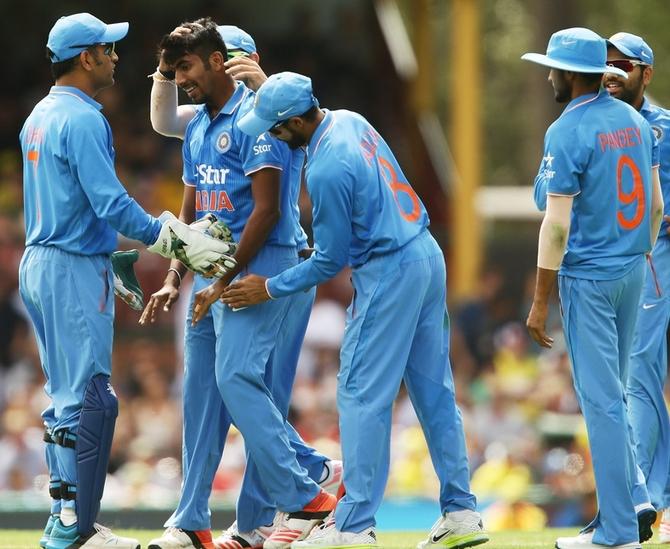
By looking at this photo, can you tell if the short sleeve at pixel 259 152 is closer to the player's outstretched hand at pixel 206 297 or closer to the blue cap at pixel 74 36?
the player's outstretched hand at pixel 206 297

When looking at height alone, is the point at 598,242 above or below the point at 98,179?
below

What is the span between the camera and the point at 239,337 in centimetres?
697

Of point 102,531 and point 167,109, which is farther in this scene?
point 167,109

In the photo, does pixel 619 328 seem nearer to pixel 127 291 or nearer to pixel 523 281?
pixel 127 291

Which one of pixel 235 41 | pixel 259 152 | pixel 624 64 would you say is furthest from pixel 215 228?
pixel 624 64

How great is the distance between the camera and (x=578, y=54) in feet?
21.9

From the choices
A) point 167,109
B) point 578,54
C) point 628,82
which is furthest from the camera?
point 167,109

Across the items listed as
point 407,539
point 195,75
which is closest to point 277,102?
point 195,75

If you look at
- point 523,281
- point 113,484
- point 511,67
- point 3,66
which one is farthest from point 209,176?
point 511,67

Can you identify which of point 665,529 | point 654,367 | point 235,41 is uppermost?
point 235,41

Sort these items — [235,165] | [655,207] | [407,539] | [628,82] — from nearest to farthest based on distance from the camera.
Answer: [655,207]
[235,165]
[628,82]
[407,539]

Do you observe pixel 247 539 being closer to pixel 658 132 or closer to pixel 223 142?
pixel 223 142

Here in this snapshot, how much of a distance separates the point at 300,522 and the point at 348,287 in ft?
32.2

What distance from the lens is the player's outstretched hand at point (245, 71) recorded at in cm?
700
